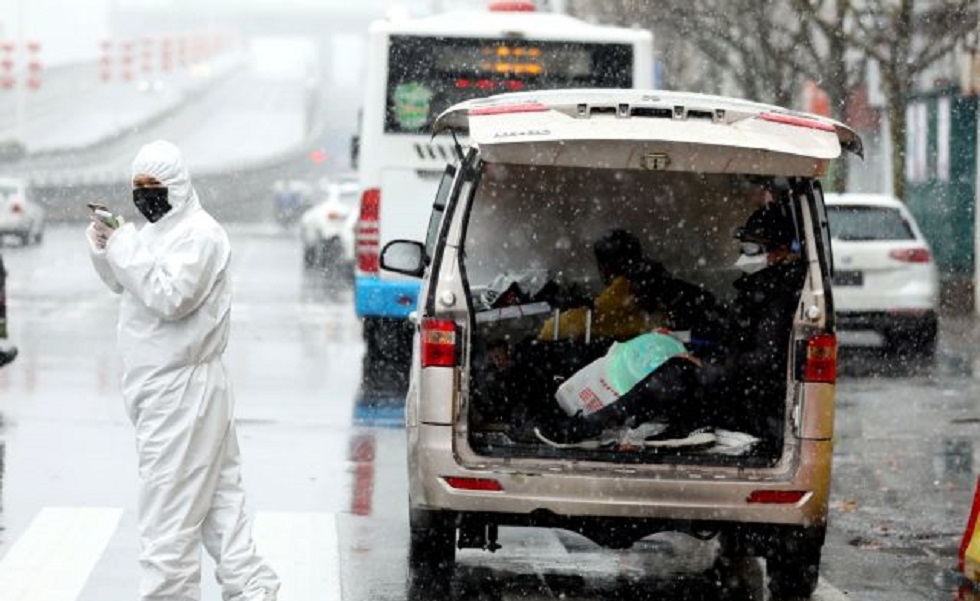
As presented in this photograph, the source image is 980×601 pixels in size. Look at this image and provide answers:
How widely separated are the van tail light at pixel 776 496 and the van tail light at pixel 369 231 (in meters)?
9.79

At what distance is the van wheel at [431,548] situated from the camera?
30.1ft

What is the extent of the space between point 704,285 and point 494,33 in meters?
7.96

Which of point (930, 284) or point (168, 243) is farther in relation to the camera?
point (930, 284)

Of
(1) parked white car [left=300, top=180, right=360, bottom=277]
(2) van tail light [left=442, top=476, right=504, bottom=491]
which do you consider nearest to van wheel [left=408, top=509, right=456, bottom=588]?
(2) van tail light [left=442, top=476, right=504, bottom=491]

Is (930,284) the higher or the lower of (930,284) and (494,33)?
the lower

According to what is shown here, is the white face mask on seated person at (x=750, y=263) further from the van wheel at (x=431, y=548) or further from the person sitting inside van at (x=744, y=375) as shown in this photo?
the van wheel at (x=431, y=548)

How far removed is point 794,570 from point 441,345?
1750 millimetres

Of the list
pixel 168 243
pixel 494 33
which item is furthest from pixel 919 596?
pixel 494 33

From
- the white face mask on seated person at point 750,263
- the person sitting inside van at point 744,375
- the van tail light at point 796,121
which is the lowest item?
the person sitting inside van at point 744,375

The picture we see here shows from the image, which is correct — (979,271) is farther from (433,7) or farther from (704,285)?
(433,7)

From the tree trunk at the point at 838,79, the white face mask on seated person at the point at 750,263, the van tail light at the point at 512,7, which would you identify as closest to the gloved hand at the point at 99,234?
the white face mask on seated person at the point at 750,263

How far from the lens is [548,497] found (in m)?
8.88

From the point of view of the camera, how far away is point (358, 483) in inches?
487

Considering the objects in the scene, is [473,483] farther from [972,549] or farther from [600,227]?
[600,227]
